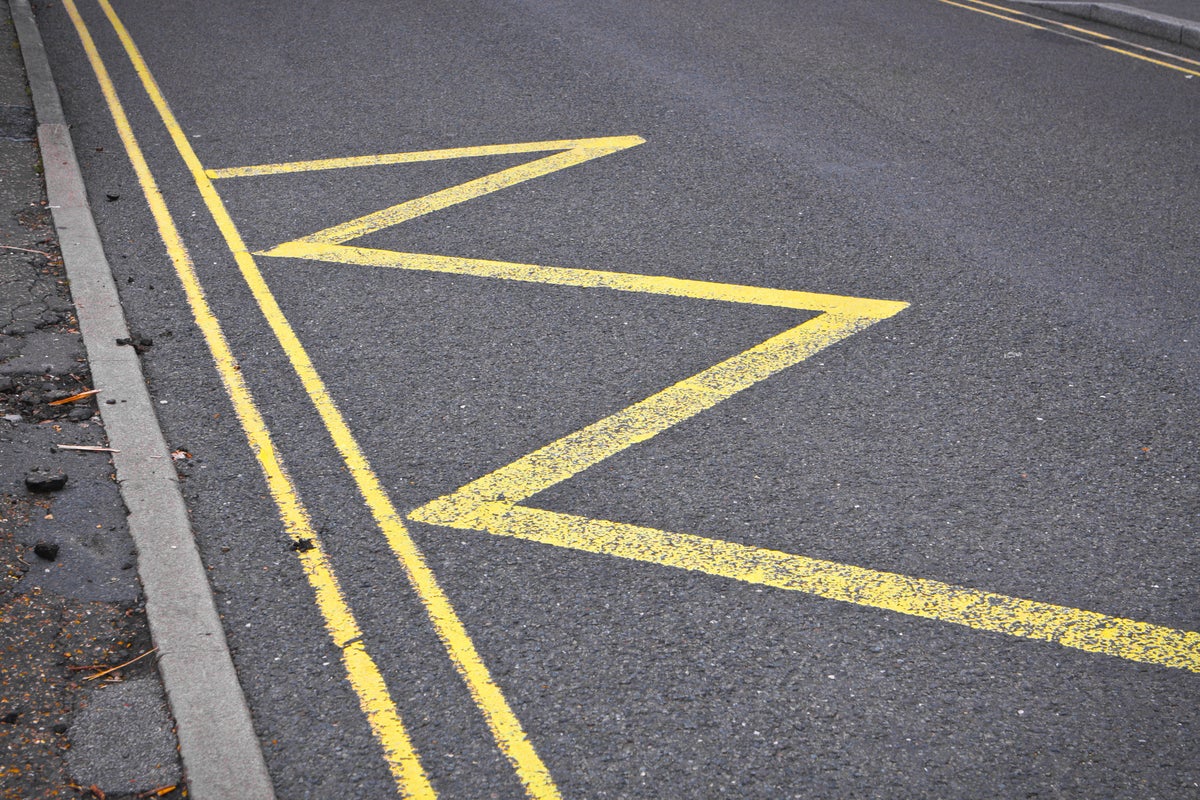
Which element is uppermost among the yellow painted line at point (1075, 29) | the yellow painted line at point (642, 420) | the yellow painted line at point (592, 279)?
the yellow painted line at point (1075, 29)

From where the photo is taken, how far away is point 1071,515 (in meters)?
4.23

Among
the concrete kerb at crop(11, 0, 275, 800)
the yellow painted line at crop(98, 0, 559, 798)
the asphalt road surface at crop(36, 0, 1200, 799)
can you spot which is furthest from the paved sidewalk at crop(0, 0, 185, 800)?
the yellow painted line at crop(98, 0, 559, 798)

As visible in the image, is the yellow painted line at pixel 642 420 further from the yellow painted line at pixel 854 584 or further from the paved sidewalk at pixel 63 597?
the paved sidewalk at pixel 63 597

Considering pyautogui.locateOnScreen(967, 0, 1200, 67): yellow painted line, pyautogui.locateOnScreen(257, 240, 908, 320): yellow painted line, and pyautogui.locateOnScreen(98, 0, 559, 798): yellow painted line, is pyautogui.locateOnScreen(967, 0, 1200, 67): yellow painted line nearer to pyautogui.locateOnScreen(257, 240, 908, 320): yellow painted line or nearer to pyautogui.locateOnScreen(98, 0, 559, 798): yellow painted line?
pyautogui.locateOnScreen(257, 240, 908, 320): yellow painted line

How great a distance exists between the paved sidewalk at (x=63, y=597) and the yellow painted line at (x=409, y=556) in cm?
89

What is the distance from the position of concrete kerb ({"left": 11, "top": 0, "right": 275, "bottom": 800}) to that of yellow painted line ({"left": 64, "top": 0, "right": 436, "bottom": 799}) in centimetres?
34

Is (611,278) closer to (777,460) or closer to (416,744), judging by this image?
(777,460)

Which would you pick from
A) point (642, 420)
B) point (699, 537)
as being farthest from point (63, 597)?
point (642, 420)

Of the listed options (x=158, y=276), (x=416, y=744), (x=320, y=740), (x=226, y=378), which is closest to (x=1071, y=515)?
(x=416, y=744)

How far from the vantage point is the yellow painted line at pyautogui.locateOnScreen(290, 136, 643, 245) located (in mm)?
6527

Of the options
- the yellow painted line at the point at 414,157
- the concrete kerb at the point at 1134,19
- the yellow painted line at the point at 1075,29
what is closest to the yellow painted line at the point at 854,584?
the yellow painted line at the point at 414,157

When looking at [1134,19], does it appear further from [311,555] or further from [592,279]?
[311,555]

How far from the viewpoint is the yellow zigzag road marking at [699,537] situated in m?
3.69

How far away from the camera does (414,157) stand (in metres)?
7.66
